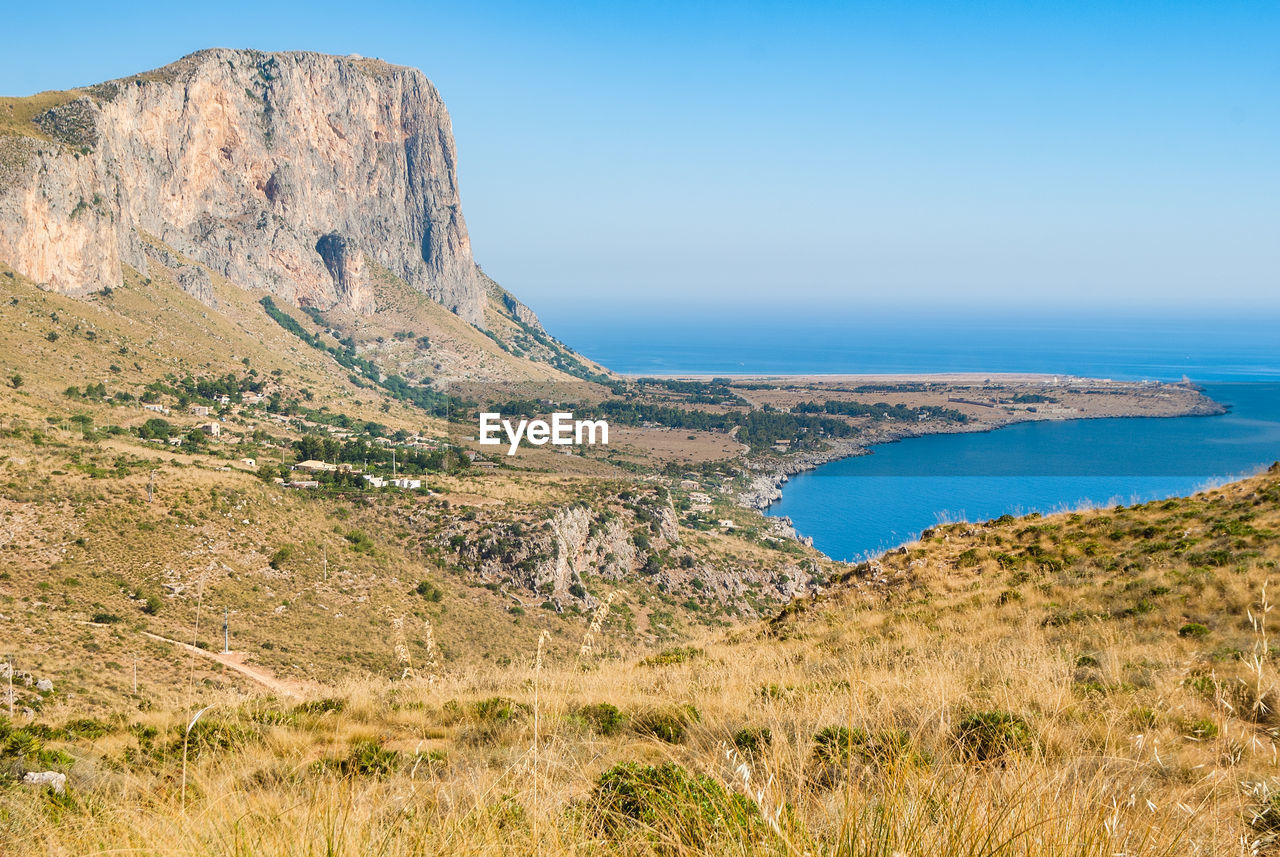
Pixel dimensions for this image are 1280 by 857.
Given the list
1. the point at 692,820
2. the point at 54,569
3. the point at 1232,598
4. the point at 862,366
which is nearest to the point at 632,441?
the point at 54,569

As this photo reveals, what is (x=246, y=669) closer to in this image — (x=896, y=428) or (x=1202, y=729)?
(x=1202, y=729)

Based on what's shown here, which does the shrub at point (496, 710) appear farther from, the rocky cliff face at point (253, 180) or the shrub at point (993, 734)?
the rocky cliff face at point (253, 180)

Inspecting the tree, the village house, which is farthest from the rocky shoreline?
the tree

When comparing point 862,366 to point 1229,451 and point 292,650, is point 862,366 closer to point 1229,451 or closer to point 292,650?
point 1229,451

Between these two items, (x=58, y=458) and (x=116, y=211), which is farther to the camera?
(x=116, y=211)

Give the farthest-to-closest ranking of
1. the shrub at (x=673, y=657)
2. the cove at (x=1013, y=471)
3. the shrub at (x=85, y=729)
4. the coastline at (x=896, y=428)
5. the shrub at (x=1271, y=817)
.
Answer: the coastline at (x=896, y=428) → the cove at (x=1013, y=471) → the shrub at (x=673, y=657) → the shrub at (x=85, y=729) → the shrub at (x=1271, y=817)

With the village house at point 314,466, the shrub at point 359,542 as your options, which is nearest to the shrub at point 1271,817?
the shrub at point 359,542

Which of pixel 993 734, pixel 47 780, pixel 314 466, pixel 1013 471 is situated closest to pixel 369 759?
pixel 47 780
